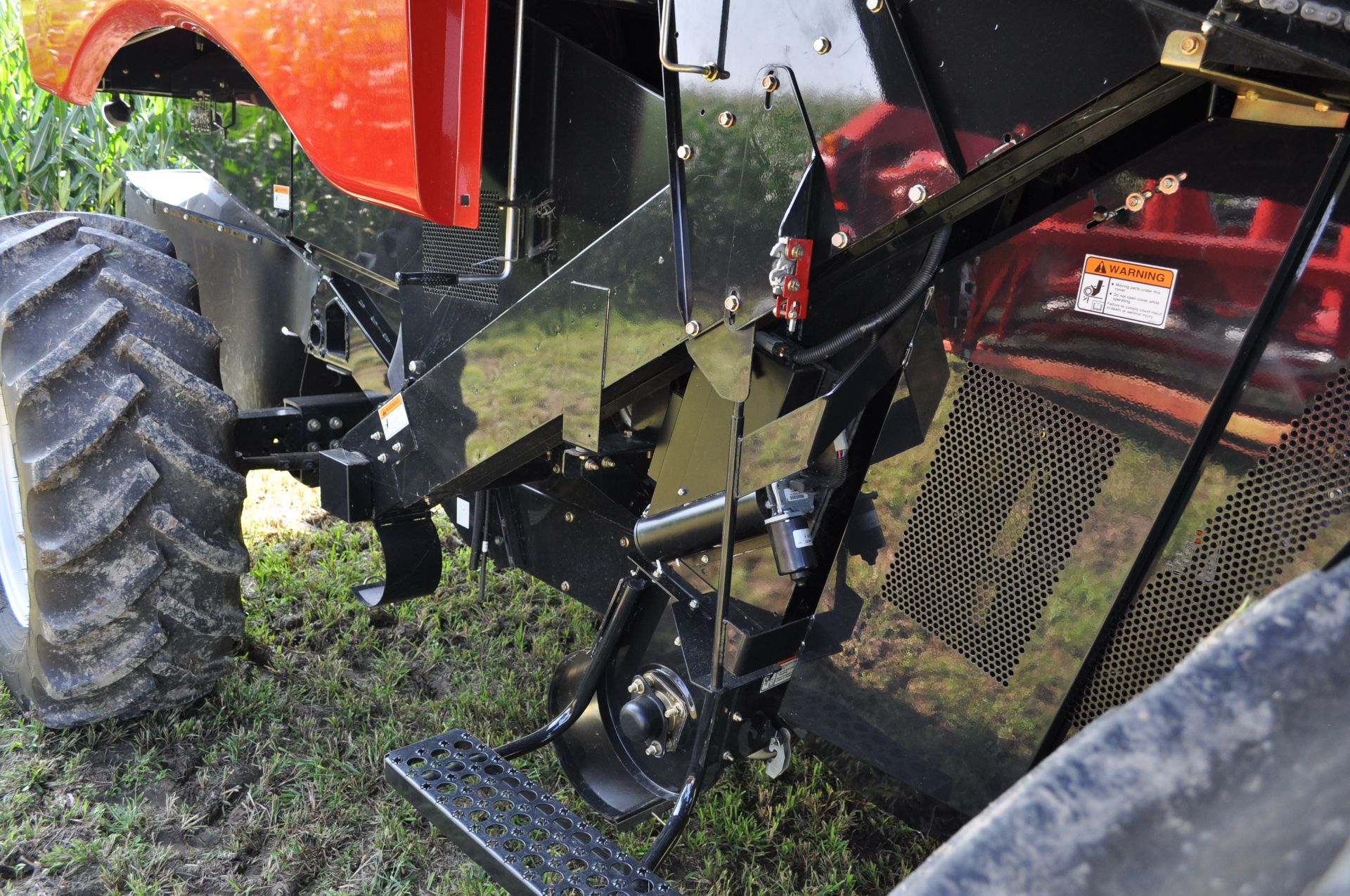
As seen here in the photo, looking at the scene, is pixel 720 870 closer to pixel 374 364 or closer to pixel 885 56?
pixel 374 364

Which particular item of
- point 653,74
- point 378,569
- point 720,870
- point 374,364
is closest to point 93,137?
point 378,569

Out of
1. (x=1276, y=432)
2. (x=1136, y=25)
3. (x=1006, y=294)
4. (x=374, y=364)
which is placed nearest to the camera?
(x=1136, y=25)

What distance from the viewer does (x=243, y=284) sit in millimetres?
3371

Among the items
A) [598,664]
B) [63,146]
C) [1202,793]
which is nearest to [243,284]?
[598,664]

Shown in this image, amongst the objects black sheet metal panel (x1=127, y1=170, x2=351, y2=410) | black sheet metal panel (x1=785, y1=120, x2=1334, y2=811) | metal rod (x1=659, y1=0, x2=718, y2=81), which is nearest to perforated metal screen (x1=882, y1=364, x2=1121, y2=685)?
black sheet metal panel (x1=785, y1=120, x2=1334, y2=811)

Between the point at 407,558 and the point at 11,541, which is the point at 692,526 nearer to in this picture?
the point at 407,558

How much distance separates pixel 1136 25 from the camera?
128 centimetres

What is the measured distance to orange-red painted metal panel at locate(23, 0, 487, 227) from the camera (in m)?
1.93

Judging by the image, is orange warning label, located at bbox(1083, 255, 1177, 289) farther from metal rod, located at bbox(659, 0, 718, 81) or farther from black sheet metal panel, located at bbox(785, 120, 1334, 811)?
metal rod, located at bbox(659, 0, 718, 81)

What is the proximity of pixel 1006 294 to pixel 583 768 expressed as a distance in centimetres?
142

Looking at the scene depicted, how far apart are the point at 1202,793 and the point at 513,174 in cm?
194

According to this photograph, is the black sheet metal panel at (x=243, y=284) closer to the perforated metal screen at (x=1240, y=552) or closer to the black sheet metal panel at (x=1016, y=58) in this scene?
the black sheet metal panel at (x=1016, y=58)

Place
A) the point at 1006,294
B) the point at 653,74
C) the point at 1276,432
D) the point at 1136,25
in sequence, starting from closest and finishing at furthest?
the point at 1136,25, the point at 1276,432, the point at 1006,294, the point at 653,74

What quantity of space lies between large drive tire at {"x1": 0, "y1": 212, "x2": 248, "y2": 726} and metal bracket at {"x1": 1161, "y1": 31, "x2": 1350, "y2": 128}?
2164 millimetres
